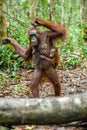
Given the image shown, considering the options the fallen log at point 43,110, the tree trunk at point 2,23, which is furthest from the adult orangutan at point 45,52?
the tree trunk at point 2,23

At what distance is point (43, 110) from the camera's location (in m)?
3.74

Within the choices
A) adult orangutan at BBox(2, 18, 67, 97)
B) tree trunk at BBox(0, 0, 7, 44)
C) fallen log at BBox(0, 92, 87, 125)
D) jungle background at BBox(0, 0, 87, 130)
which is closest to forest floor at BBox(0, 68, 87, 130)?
jungle background at BBox(0, 0, 87, 130)

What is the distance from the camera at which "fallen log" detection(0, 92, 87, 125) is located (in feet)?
12.2

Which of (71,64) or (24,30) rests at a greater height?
(24,30)

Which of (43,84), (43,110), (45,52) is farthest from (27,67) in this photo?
(43,110)

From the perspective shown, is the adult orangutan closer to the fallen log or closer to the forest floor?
the forest floor

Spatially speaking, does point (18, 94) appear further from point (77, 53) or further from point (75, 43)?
point (75, 43)

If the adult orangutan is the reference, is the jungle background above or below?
below

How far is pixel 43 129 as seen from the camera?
4.26 metres

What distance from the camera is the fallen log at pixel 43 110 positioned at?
372 cm

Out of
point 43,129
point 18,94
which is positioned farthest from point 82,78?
point 43,129

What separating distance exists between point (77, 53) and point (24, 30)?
2322mm

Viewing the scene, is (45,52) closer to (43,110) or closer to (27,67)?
(43,110)

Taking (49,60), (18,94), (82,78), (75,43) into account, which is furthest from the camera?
(75,43)
